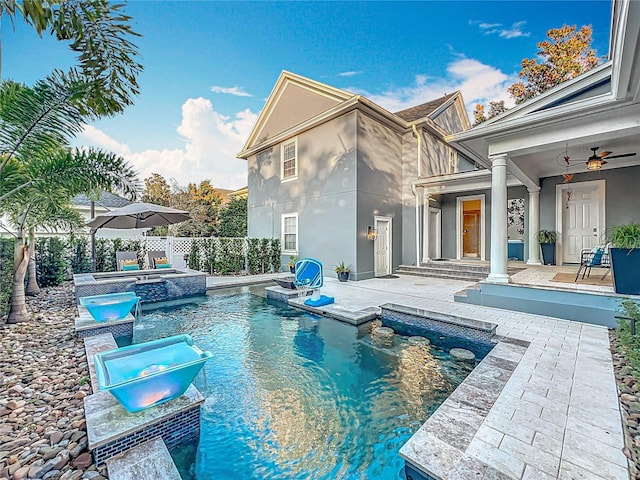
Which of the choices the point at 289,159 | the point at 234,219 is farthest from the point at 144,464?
the point at 234,219

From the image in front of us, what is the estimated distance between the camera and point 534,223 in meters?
9.02

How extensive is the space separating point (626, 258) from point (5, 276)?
10.5 m

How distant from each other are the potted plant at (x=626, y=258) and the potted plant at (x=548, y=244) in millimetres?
4512

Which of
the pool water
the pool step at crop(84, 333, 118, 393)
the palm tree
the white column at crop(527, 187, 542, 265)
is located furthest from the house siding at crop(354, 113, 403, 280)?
the pool step at crop(84, 333, 118, 393)

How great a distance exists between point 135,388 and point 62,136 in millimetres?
4205

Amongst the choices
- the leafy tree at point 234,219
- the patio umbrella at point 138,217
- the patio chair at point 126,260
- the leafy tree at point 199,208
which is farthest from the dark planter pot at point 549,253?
the leafy tree at point 199,208

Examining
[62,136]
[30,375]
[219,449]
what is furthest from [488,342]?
[62,136]

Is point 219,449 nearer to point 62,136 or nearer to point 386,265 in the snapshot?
point 62,136

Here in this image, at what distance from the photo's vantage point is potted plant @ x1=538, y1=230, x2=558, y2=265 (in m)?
8.95

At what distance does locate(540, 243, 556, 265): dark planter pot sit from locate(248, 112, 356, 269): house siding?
5914mm

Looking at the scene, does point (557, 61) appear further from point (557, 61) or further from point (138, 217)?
point (138, 217)

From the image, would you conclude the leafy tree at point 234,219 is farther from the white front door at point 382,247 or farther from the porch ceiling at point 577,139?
the porch ceiling at point 577,139

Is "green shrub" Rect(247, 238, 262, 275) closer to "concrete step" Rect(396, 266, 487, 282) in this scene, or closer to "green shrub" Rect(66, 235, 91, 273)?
"green shrub" Rect(66, 235, 91, 273)

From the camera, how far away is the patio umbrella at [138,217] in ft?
24.9
